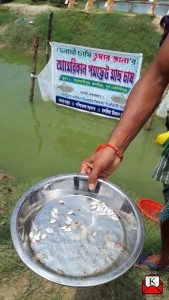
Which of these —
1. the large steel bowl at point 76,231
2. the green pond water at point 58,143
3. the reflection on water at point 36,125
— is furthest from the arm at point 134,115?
the reflection on water at point 36,125

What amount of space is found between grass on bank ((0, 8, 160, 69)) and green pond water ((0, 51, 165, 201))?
4.92 m

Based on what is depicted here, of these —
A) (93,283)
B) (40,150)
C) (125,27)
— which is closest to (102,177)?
(93,283)

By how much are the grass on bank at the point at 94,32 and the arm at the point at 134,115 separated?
891 cm

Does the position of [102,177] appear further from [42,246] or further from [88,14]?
[88,14]

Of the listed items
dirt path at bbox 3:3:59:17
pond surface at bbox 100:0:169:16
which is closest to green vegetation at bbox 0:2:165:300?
dirt path at bbox 3:3:59:17

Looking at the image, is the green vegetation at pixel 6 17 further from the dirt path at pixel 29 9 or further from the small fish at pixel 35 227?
the small fish at pixel 35 227

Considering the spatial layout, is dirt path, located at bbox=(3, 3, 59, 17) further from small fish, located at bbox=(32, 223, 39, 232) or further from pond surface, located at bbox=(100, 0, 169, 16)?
small fish, located at bbox=(32, 223, 39, 232)

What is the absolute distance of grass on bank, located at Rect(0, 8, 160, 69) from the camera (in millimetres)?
11191

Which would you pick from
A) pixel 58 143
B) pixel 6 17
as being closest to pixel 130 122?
pixel 58 143

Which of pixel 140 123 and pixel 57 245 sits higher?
pixel 140 123

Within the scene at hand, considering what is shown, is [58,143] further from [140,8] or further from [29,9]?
[140,8]

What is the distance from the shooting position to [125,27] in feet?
38.7

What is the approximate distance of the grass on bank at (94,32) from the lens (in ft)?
36.7

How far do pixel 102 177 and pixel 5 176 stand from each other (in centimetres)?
261
